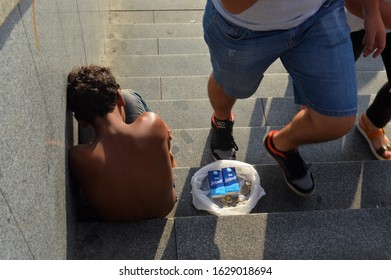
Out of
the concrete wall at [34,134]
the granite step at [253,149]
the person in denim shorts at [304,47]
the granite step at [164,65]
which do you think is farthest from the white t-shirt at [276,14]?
the granite step at [164,65]

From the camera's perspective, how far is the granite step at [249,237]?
2180 mm

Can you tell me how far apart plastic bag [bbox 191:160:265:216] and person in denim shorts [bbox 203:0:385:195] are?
0.47 metres

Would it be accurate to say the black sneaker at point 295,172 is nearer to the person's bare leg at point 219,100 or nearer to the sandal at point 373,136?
the person's bare leg at point 219,100

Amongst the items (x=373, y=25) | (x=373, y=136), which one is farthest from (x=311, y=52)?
(x=373, y=136)

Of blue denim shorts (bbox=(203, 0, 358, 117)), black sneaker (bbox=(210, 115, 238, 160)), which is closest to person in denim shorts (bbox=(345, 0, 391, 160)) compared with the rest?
blue denim shorts (bbox=(203, 0, 358, 117))

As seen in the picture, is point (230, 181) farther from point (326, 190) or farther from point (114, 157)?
point (114, 157)

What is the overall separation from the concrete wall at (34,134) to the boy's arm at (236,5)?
0.83 m

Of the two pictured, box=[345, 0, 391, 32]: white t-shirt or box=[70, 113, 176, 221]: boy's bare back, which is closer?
box=[70, 113, 176, 221]: boy's bare back

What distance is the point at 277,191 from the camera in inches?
107

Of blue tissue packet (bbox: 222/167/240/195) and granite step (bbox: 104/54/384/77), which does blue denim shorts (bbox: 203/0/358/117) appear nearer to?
blue tissue packet (bbox: 222/167/240/195)

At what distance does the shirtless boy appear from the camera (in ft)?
6.91

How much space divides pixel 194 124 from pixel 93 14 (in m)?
1.43

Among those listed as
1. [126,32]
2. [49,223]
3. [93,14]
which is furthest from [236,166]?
[126,32]
